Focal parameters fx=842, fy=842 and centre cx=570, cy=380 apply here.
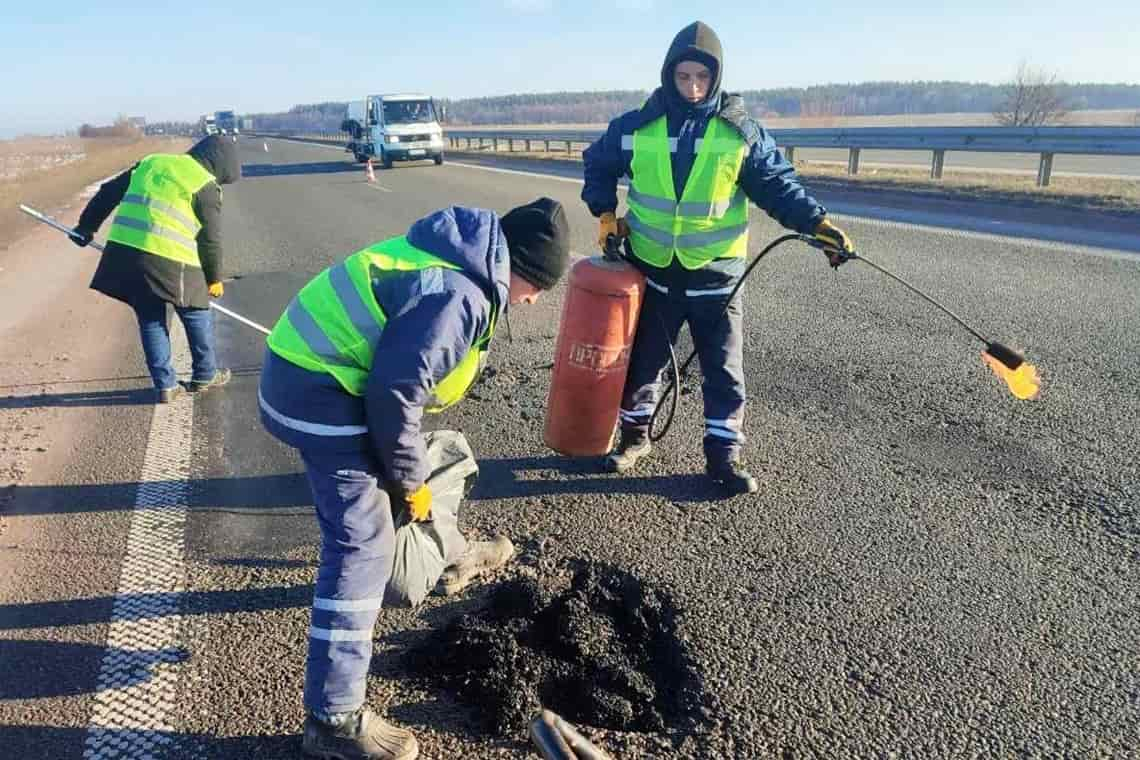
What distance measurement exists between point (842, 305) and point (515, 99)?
11769 cm

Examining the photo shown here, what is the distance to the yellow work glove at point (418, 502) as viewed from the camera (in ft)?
Answer: 7.99

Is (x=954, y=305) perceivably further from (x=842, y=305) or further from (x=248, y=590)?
(x=248, y=590)

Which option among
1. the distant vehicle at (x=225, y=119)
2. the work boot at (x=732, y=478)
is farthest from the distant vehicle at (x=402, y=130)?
the distant vehicle at (x=225, y=119)

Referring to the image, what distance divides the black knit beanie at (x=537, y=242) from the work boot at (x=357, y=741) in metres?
1.30

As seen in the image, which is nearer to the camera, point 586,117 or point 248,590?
point 248,590

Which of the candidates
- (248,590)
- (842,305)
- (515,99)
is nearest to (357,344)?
(248,590)

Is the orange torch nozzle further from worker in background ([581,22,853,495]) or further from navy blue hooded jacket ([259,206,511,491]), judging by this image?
navy blue hooded jacket ([259,206,511,491])

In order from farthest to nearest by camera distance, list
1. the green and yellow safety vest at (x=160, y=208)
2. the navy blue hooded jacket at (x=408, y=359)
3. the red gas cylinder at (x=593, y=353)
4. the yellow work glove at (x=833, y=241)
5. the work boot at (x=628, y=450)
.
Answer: the green and yellow safety vest at (x=160, y=208), the work boot at (x=628, y=450), the red gas cylinder at (x=593, y=353), the yellow work glove at (x=833, y=241), the navy blue hooded jacket at (x=408, y=359)

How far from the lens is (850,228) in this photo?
10086mm

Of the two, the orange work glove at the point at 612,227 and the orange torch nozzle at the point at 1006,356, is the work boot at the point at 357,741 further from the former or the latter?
the orange torch nozzle at the point at 1006,356

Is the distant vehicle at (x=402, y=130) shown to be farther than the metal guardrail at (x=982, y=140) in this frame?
Yes

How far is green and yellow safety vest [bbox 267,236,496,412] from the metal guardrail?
40.6 feet

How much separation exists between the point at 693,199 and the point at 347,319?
6.07 feet

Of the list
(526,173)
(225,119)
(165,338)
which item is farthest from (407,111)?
(225,119)
